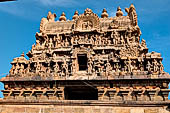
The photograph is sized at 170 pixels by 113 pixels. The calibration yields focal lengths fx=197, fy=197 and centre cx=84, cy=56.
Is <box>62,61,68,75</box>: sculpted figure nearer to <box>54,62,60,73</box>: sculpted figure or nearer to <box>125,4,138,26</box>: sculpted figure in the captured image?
<box>54,62,60,73</box>: sculpted figure

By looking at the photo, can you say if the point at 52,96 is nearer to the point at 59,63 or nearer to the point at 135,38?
the point at 59,63

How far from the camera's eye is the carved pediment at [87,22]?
19558mm

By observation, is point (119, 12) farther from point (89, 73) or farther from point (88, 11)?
point (89, 73)

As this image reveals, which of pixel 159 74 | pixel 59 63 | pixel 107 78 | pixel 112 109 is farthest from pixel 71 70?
pixel 159 74

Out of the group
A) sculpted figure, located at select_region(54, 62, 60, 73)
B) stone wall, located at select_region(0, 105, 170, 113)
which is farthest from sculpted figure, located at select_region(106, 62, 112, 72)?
sculpted figure, located at select_region(54, 62, 60, 73)

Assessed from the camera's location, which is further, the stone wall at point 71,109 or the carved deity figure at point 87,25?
the carved deity figure at point 87,25

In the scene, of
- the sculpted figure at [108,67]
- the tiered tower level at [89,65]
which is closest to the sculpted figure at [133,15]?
the tiered tower level at [89,65]

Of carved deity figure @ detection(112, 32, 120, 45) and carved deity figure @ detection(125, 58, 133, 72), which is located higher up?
carved deity figure @ detection(112, 32, 120, 45)

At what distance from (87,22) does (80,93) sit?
23.9 feet

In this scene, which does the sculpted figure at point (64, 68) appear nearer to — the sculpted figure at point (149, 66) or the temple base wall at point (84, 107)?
the temple base wall at point (84, 107)

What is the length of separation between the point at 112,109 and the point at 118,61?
4.63m

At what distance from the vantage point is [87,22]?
19922mm

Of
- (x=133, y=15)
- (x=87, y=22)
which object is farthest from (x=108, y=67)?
(x=133, y=15)

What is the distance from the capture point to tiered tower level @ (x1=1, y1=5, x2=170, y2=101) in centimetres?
1462
